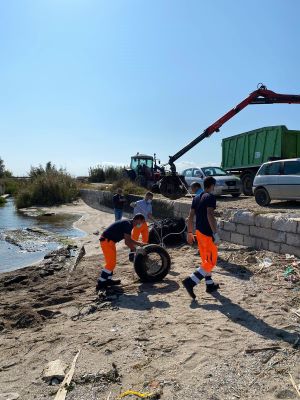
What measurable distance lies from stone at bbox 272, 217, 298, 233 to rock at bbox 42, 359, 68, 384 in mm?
5470

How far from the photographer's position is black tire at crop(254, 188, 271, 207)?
13.2m

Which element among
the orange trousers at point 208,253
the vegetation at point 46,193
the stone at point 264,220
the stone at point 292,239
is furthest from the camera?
the vegetation at point 46,193

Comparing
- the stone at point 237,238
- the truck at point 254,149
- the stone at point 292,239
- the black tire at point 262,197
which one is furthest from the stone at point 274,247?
the truck at point 254,149

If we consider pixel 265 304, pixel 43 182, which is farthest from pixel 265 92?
pixel 43 182

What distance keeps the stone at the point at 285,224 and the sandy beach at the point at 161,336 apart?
60 centimetres

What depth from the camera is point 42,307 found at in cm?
708

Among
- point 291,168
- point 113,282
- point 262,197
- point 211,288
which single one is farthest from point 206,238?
point 262,197

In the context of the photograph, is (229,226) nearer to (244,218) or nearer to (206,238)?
(244,218)

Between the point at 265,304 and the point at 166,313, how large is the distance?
1501 mm

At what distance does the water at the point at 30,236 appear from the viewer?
13133mm

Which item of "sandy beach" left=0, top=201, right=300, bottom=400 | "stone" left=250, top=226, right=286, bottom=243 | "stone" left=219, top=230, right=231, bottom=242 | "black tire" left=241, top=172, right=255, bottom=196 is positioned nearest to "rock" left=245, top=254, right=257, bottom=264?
"sandy beach" left=0, top=201, right=300, bottom=400

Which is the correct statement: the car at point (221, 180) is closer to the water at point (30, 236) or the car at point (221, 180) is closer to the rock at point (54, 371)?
the water at point (30, 236)

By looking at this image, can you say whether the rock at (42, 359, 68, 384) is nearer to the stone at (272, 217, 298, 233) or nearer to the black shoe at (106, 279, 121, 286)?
the black shoe at (106, 279, 121, 286)

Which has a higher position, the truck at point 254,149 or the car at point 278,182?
the truck at point 254,149
